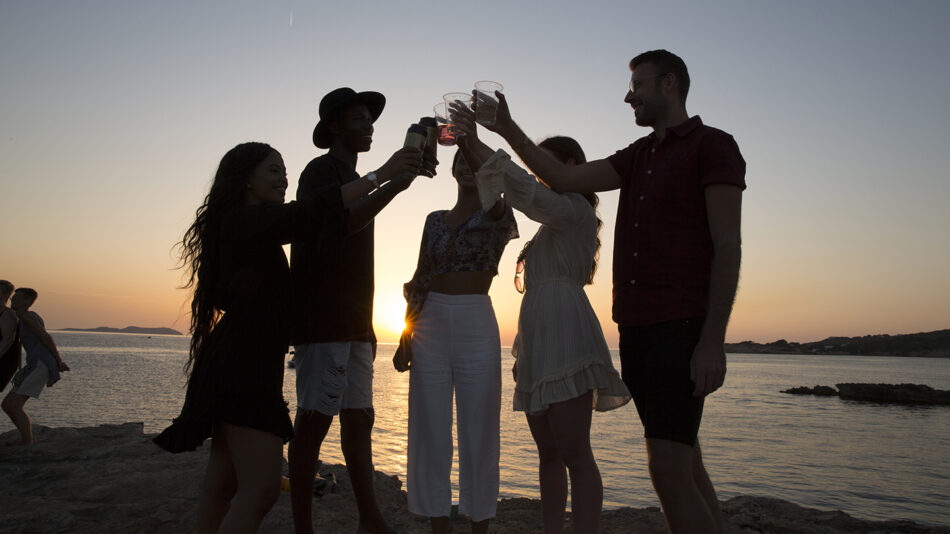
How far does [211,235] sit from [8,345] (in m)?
6.43

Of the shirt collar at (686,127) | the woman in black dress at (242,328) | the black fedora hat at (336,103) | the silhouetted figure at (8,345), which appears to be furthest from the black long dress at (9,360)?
the shirt collar at (686,127)

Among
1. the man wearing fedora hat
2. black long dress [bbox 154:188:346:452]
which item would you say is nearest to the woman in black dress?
black long dress [bbox 154:188:346:452]

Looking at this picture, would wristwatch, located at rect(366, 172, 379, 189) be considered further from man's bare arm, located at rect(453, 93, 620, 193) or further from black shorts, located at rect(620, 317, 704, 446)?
black shorts, located at rect(620, 317, 704, 446)

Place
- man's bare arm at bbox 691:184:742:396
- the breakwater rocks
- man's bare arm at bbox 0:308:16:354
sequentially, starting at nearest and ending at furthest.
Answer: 1. man's bare arm at bbox 691:184:742:396
2. man's bare arm at bbox 0:308:16:354
3. the breakwater rocks

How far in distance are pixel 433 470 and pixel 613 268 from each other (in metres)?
1.56

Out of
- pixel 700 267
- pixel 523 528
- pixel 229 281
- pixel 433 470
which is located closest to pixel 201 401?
pixel 229 281

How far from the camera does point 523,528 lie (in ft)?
13.6

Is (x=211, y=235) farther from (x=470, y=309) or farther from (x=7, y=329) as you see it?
(x=7, y=329)

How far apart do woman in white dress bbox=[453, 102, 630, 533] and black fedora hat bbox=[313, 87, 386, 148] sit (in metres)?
0.86

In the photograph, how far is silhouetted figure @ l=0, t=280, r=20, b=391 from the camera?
6898mm

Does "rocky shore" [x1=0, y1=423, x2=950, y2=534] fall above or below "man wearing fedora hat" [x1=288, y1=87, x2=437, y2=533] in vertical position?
below

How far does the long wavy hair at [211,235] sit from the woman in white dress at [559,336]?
3.47 ft

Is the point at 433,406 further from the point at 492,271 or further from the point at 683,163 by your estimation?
the point at 683,163

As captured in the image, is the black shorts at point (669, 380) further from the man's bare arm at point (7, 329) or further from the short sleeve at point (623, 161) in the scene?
the man's bare arm at point (7, 329)
